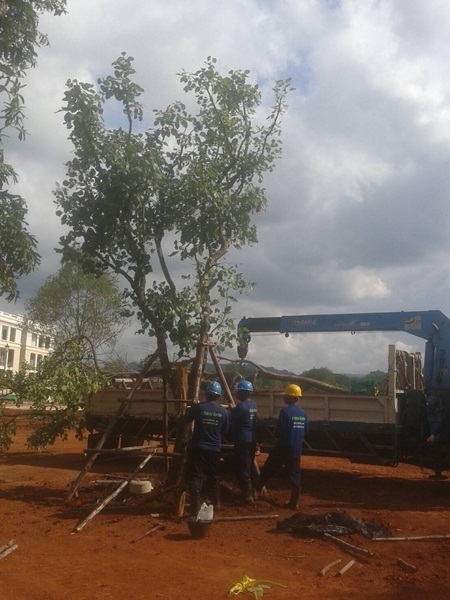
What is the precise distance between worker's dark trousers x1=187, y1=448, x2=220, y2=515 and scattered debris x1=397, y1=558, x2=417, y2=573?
265 centimetres

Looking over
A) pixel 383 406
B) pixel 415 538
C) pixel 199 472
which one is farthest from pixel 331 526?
pixel 383 406

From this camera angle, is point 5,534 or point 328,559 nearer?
point 328,559

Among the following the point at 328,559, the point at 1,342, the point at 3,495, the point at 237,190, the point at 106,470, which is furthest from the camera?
the point at 1,342

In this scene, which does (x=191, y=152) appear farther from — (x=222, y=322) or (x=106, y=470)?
Result: (x=106, y=470)

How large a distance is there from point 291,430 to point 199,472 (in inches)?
71.8

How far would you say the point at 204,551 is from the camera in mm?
7152

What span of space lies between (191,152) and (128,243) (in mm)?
1937

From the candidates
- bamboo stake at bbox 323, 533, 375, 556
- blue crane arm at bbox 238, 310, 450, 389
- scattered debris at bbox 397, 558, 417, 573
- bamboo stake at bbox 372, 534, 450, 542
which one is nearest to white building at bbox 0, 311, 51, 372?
blue crane arm at bbox 238, 310, 450, 389

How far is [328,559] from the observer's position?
6887mm

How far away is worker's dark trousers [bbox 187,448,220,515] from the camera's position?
8417mm

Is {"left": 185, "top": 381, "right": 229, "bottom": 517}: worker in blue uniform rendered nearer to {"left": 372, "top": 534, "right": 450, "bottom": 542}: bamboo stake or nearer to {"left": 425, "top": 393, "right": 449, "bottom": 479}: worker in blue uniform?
{"left": 372, "top": 534, "right": 450, "bottom": 542}: bamboo stake

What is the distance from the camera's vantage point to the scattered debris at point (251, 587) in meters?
5.63

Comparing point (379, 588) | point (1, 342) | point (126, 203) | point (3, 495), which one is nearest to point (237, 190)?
point (126, 203)

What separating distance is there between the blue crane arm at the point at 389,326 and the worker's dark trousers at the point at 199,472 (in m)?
2.44
